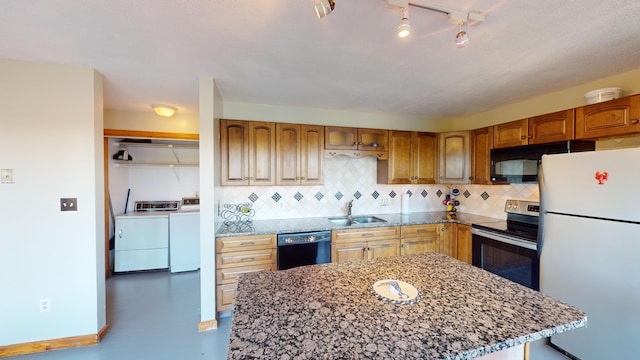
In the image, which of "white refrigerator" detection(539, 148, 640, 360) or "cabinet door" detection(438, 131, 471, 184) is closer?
"white refrigerator" detection(539, 148, 640, 360)

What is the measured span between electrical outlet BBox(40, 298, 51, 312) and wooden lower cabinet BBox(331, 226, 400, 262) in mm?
2514

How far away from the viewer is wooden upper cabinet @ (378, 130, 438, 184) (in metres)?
3.38

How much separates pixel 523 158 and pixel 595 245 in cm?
105

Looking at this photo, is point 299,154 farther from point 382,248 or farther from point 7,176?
point 7,176

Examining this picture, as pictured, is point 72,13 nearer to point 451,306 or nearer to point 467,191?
point 451,306

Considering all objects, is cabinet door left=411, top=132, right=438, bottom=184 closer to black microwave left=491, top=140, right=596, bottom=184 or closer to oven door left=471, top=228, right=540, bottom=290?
black microwave left=491, top=140, right=596, bottom=184

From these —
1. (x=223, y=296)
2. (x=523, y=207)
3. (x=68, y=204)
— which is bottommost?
(x=223, y=296)

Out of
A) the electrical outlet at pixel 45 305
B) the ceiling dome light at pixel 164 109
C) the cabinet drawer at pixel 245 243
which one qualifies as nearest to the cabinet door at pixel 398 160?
the cabinet drawer at pixel 245 243

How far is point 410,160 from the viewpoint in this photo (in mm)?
3453

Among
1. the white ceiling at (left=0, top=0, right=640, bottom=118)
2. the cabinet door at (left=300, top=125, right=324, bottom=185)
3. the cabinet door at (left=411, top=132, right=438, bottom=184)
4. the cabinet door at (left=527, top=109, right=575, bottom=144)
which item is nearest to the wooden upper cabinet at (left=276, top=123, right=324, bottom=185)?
the cabinet door at (left=300, top=125, right=324, bottom=185)

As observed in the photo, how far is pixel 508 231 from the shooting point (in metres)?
2.50

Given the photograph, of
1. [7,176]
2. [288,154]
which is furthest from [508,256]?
[7,176]

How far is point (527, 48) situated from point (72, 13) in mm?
2866

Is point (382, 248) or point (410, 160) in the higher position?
point (410, 160)
